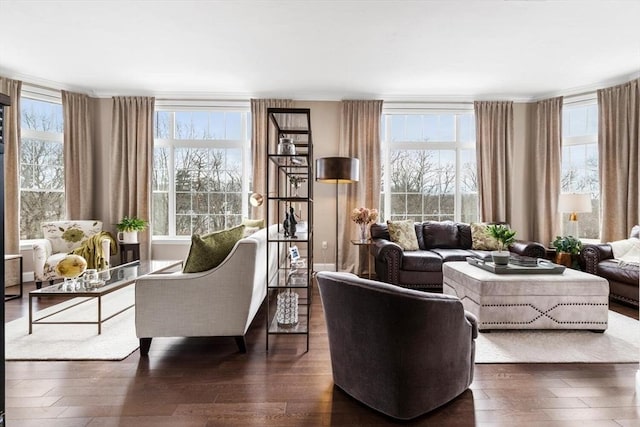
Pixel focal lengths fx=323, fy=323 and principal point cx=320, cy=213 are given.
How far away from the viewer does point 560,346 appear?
8.14 feet

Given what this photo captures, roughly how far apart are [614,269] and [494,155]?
223 cm

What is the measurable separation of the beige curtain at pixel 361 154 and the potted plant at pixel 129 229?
301cm

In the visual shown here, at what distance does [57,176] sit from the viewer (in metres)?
4.84

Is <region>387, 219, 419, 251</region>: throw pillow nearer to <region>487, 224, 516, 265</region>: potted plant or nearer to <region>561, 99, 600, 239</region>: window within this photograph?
<region>487, 224, 516, 265</region>: potted plant

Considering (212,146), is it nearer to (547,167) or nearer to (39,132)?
(39,132)

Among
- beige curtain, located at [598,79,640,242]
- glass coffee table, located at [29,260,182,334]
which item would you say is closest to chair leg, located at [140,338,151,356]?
glass coffee table, located at [29,260,182,334]

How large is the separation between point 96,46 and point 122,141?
1.66 metres

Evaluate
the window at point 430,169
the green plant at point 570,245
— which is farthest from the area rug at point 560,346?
the window at point 430,169

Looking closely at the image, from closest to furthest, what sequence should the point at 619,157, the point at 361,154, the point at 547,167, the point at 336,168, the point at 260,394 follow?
the point at 260,394, the point at 336,168, the point at 619,157, the point at 547,167, the point at 361,154

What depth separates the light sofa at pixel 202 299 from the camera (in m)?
2.26

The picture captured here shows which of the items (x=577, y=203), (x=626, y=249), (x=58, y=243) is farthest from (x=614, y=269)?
(x=58, y=243)

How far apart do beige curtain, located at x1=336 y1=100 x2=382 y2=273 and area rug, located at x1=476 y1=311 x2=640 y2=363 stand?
2.59 meters

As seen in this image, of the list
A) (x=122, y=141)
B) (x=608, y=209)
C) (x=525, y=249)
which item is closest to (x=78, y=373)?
(x=122, y=141)

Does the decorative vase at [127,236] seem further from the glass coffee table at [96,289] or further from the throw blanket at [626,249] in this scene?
the throw blanket at [626,249]
